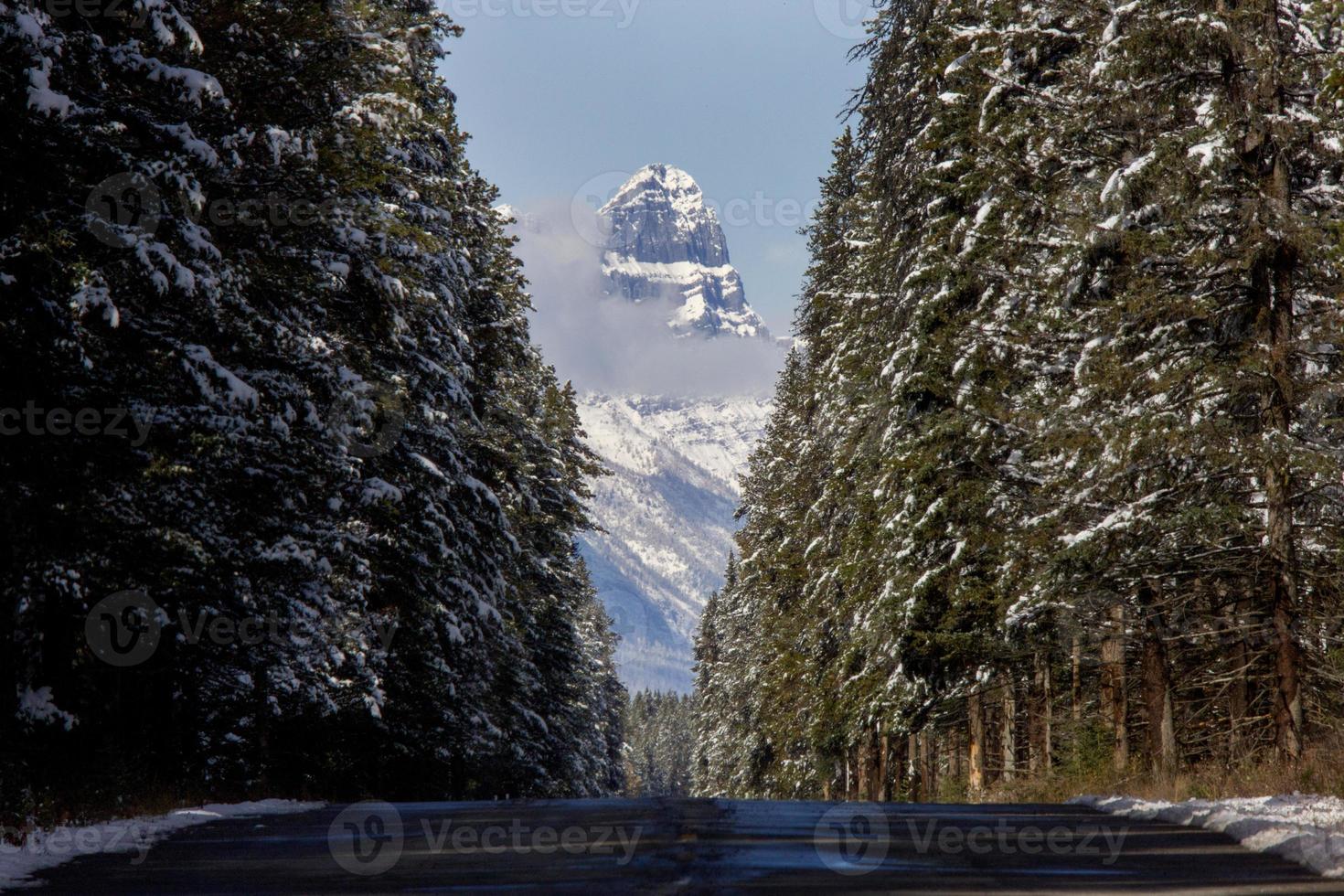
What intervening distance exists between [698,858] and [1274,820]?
4.50 meters

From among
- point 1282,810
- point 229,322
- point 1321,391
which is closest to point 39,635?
point 229,322

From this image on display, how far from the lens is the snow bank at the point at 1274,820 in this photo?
7.03 meters

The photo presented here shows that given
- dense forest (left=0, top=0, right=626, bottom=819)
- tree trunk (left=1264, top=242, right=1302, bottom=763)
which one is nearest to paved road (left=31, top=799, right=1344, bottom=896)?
dense forest (left=0, top=0, right=626, bottom=819)

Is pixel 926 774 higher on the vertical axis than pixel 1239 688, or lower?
lower

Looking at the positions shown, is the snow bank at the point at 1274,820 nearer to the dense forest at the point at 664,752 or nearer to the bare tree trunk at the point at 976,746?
the bare tree trunk at the point at 976,746

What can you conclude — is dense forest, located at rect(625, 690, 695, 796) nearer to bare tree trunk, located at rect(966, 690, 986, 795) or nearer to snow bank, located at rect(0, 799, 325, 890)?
bare tree trunk, located at rect(966, 690, 986, 795)

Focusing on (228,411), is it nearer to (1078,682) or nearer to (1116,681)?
(1116,681)

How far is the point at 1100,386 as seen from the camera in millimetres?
14789

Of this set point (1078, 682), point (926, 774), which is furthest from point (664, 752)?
point (1078, 682)

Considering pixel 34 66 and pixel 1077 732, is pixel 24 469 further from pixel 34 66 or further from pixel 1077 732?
Answer: pixel 1077 732

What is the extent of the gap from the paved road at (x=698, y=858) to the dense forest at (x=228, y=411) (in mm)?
2851

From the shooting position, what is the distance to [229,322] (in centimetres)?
1359

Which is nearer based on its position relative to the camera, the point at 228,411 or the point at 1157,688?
the point at 228,411

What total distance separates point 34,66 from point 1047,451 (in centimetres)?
1190
